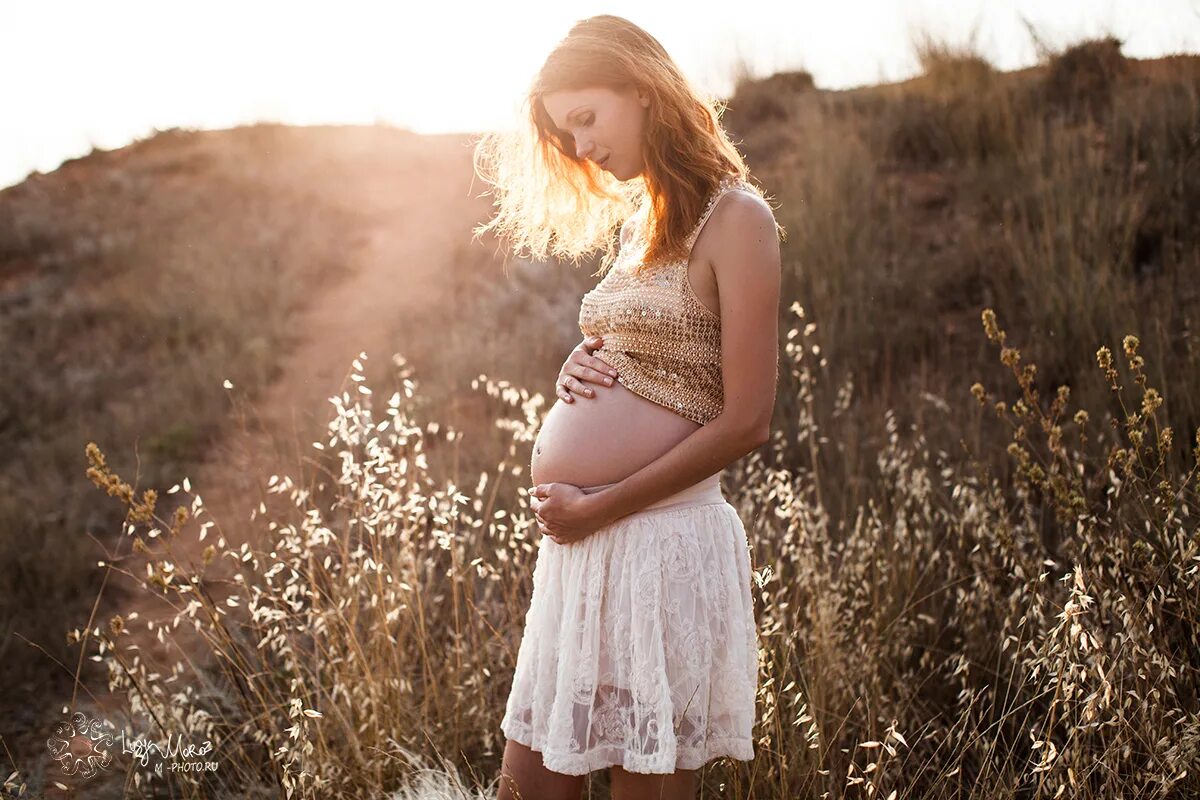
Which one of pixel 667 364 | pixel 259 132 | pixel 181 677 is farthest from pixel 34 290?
pixel 667 364

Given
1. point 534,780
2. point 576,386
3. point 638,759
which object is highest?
point 576,386

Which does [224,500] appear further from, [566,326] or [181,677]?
[566,326]

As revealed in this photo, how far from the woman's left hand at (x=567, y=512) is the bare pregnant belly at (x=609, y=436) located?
0.06 meters

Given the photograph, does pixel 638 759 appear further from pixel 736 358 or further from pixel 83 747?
pixel 83 747

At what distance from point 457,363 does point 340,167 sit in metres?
6.75

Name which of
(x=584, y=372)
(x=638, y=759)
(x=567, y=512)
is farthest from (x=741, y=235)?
(x=638, y=759)

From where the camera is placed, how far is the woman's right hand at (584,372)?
2.27m

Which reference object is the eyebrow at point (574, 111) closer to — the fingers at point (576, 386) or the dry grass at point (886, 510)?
the fingers at point (576, 386)

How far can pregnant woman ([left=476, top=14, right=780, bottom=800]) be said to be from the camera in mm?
2043

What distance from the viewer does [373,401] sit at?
23.5ft

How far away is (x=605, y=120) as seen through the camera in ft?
7.30

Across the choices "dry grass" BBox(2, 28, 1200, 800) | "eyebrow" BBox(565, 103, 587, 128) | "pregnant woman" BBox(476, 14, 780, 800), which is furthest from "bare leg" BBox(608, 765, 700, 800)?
"eyebrow" BBox(565, 103, 587, 128)

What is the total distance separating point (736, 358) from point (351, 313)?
7.97m

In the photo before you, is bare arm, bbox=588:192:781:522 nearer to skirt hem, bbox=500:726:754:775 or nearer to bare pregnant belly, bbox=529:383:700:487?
bare pregnant belly, bbox=529:383:700:487
